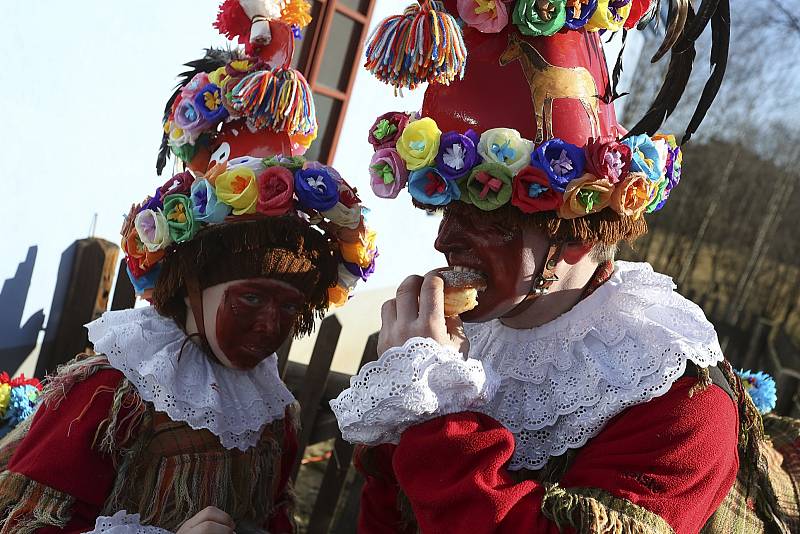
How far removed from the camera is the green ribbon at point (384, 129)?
1908 mm

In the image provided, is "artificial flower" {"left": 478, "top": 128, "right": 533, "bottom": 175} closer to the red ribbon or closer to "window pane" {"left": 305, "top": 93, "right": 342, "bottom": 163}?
the red ribbon

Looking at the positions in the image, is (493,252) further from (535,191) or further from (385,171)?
(385,171)

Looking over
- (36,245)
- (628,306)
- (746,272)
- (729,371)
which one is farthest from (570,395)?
(746,272)

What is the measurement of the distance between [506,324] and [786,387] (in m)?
3.49

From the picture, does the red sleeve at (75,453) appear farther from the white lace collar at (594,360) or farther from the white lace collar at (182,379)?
the white lace collar at (594,360)

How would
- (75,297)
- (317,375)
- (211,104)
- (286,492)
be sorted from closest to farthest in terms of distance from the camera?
(211,104), (286,492), (75,297), (317,375)

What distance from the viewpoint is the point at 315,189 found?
211 centimetres

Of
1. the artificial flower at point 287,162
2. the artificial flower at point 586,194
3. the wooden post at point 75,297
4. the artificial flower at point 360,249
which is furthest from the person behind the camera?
the wooden post at point 75,297

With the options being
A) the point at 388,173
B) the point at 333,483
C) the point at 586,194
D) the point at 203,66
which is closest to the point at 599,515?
the point at 586,194

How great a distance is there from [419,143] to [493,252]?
30 cm

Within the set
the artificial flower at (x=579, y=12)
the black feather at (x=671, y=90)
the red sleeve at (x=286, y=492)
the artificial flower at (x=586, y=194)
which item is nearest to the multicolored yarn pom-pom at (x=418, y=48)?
the artificial flower at (x=579, y=12)

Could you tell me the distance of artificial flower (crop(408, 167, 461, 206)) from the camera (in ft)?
5.73

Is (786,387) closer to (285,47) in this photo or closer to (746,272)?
(285,47)

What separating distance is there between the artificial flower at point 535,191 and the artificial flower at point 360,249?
2.23 ft
